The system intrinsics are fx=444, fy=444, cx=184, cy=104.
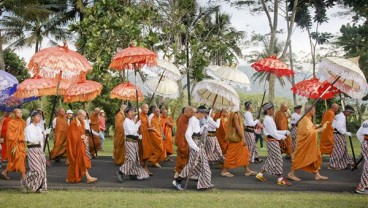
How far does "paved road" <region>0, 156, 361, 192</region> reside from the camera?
9500mm

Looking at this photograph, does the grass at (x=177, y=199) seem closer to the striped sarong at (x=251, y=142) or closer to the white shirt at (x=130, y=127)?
the white shirt at (x=130, y=127)

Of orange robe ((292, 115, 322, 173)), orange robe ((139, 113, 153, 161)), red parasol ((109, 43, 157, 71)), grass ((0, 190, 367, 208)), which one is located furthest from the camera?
orange robe ((139, 113, 153, 161))

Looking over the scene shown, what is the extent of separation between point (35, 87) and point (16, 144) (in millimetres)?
1369

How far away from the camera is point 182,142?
956cm

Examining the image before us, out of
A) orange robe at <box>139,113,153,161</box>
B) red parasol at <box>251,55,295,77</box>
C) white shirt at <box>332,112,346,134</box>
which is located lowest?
orange robe at <box>139,113,153,161</box>

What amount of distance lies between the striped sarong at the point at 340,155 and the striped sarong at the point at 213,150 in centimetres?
300

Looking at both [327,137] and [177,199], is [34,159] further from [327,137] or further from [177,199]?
[327,137]

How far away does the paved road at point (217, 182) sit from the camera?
950 cm

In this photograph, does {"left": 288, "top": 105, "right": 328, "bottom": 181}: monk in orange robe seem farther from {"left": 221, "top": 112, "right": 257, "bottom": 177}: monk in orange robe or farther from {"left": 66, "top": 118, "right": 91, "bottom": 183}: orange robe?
{"left": 66, "top": 118, "right": 91, "bottom": 183}: orange robe

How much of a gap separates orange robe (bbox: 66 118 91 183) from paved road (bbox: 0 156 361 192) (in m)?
0.23

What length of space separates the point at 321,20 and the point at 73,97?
14942 mm

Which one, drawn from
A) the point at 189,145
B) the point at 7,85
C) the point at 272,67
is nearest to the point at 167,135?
the point at 272,67

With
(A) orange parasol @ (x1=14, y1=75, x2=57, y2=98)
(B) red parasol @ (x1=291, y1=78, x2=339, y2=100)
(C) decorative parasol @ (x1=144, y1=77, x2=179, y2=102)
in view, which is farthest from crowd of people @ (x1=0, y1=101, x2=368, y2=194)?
(C) decorative parasol @ (x1=144, y1=77, x2=179, y2=102)

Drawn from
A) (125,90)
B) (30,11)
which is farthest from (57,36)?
(125,90)
